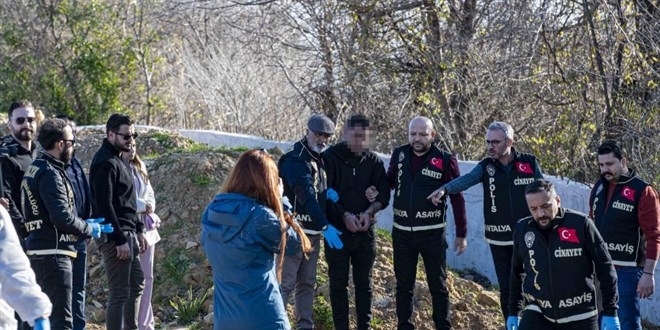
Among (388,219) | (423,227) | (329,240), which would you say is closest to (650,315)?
(423,227)

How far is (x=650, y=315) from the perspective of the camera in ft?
31.9

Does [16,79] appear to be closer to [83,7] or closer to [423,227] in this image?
[83,7]

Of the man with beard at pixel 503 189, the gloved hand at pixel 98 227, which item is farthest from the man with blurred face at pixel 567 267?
the gloved hand at pixel 98 227

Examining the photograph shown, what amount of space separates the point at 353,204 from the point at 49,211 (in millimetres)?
2622

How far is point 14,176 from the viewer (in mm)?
8484

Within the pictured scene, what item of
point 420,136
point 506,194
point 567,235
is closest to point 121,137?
point 420,136

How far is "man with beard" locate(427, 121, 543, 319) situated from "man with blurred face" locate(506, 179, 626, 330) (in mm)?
1813

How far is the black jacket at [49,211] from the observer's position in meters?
7.67

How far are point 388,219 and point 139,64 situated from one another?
13107 mm

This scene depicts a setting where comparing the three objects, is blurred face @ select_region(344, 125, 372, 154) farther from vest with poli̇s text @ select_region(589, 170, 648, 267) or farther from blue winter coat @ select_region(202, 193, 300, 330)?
blue winter coat @ select_region(202, 193, 300, 330)

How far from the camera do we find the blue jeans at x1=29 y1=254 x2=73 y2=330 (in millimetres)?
7629

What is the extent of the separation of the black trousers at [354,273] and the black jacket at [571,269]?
2371 mm

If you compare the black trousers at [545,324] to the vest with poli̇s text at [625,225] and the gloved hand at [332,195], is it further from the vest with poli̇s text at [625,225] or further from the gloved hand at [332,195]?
the gloved hand at [332,195]

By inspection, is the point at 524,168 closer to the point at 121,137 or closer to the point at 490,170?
the point at 490,170
